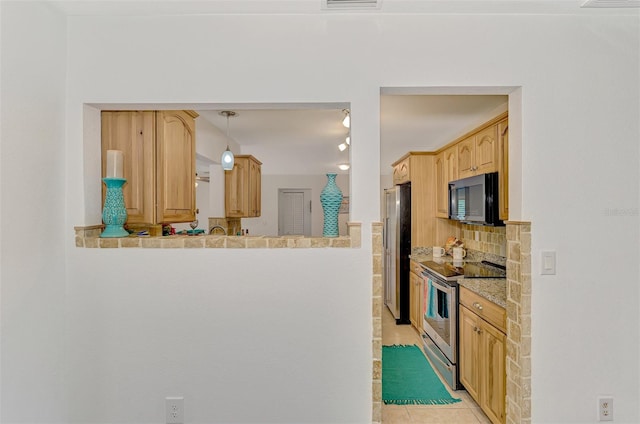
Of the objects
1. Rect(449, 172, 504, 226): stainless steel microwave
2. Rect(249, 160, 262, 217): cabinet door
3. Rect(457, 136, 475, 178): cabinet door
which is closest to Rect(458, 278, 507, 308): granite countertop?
Rect(449, 172, 504, 226): stainless steel microwave

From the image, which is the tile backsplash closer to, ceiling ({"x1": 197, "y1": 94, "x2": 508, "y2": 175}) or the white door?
ceiling ({"x1": 197, "y1": 94, "x2": 508, "y2": 175})

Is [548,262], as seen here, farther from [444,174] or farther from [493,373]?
[444,174]

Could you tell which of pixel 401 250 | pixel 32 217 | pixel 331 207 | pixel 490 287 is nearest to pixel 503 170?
pixel 490 287

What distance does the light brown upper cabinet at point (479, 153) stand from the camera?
2621 millimetres

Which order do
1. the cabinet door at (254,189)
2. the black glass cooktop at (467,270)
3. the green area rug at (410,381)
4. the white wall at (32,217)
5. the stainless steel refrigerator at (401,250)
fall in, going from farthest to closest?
1. the cabinet door at (254,189)
2. the stainless steel refrigerator at (401,250)
3. the black glass cooktop at (467,270)
4. the green area rug at (410,381)
5. the white wall at (32,217)

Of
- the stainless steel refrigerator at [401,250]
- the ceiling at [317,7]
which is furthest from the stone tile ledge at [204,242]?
the stainless steel refrigerator at [401,250]

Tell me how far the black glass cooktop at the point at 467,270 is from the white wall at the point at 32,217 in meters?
2.73

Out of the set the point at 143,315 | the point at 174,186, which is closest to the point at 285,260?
the point at 143,315

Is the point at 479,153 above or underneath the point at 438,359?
above

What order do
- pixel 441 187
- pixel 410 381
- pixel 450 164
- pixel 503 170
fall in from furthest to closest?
pixel 441 187
pixel 450 164
pixel 410 381
pixel 503 170

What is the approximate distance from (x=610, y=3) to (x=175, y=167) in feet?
8.58

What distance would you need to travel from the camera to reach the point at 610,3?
1.60 meters

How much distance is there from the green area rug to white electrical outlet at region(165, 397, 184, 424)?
5.10 feet

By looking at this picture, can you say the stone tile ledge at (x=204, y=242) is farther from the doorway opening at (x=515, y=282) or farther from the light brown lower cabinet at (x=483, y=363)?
the light brown lower cabinet at (x=483, y=363)
